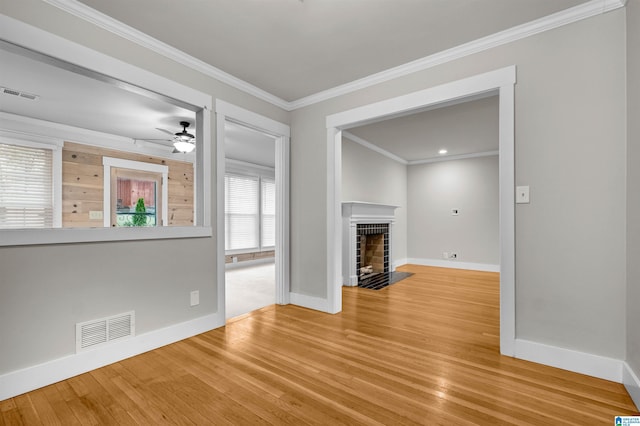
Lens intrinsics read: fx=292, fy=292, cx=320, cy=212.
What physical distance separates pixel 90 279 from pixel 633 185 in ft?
12.1

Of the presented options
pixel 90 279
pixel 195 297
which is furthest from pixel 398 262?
pixel 90 279

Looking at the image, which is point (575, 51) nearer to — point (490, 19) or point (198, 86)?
point (490, 19)

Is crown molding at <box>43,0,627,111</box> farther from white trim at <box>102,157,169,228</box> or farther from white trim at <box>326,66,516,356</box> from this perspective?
white trim at <box>102,157,169,228</box>

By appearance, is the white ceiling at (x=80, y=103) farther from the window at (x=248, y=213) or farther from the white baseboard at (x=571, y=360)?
the white baseboard at (x=571, y=360)

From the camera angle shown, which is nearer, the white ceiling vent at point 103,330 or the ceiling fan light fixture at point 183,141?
the white ceiling vent at point 103,330

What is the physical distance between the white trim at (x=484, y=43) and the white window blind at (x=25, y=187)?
4.44m

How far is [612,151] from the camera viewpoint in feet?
6.49

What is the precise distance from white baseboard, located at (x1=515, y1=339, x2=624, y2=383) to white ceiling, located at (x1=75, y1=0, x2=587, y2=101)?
2.46 metres

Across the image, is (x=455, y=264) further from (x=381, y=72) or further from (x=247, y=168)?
(x=247, y=168)

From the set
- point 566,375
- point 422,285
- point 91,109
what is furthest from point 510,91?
point 91,109

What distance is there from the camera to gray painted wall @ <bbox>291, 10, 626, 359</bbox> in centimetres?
197

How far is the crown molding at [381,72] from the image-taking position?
203 cm

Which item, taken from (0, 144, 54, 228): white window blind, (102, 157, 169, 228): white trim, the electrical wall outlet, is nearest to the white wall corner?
the electrical wall outlet

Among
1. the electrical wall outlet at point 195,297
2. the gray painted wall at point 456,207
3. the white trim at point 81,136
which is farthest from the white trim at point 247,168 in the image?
the electrical wall outlet at point 195,297
